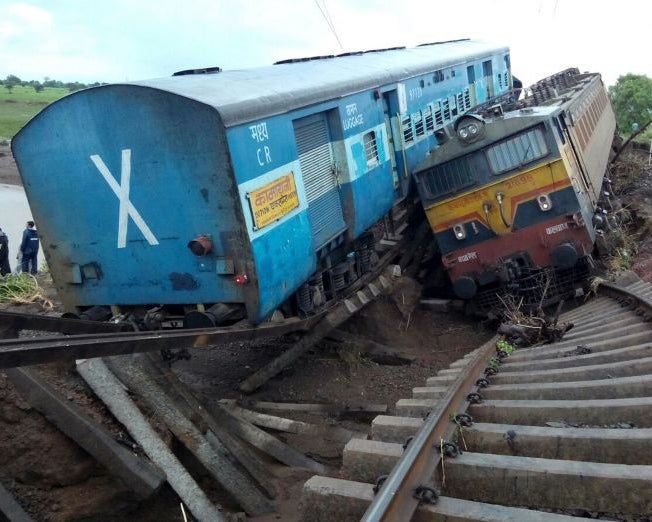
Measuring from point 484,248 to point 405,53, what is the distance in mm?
4749

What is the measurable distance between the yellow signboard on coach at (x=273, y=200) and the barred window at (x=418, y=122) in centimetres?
454

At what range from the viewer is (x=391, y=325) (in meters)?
9.89

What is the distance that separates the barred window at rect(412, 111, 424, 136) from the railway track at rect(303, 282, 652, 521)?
21.8 ft

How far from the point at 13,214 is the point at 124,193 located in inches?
731

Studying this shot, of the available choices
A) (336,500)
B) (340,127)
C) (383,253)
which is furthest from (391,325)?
(336,500)

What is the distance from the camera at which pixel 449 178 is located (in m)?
9.41

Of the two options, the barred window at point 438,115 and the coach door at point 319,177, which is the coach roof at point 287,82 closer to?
the coach door at point 319,177

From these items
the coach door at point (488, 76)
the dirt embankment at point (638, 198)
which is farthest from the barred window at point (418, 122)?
the coach door at point (488, 76)

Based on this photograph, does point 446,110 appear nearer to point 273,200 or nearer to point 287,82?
point 287,82

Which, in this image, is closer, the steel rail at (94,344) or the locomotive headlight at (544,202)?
the steel rail at (94,344)

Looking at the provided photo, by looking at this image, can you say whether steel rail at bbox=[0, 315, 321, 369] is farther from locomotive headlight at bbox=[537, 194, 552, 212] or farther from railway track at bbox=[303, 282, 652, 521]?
locomotive headlight at bbox=[537, 194, 552, 212]

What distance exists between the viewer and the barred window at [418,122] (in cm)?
1029

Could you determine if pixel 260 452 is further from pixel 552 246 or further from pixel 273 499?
pixel 552 246

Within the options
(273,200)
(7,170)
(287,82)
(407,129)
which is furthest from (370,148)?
(7,170)
